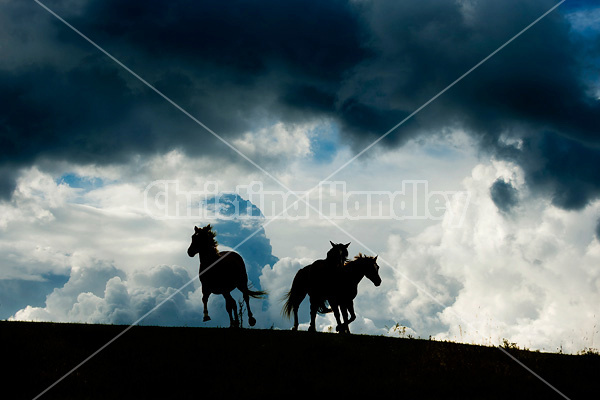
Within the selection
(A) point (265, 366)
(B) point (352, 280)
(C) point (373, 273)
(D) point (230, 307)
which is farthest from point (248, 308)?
(A) point (265, 366)

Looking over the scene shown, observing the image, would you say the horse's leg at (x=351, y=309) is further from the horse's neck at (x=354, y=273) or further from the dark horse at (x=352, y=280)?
the horse's neck at (x=354, y=273)

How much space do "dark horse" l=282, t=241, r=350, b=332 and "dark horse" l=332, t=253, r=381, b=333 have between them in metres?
0.25

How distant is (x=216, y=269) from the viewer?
58.3 feet

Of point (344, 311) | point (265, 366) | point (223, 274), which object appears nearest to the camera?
point (265, 366)

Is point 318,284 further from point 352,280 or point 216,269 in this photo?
point 216,269

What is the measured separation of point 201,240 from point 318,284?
4.65m

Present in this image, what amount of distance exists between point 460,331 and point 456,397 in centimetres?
579

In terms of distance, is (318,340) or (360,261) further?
(360,261)

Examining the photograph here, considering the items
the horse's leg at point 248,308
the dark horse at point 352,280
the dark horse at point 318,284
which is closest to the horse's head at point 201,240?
the horse's leg at point 248,308

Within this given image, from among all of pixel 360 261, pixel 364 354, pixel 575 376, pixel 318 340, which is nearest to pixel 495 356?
pixel 575 376

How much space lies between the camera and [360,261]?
58.4 ft

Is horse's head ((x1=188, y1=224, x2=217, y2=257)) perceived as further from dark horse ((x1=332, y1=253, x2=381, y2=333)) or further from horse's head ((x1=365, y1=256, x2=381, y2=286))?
horse's head ((x1=365, y1=256, x2=381, y2=286))

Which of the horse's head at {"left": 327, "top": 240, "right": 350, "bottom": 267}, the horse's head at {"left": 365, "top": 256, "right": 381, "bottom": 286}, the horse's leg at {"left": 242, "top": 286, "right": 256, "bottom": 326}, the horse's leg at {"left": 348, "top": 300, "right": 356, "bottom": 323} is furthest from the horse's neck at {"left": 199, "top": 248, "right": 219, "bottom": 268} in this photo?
the horse's head at {"left": 365, "top": 256, "right": 381, "bottom": 286}

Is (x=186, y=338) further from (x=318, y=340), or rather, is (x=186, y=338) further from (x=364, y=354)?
(x=364, y=354)
